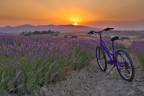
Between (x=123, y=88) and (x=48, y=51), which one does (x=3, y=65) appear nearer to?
(x=48, y=51)

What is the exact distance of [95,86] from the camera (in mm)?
7031

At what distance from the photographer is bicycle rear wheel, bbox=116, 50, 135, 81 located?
285 inches

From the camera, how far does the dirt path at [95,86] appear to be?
6013mm

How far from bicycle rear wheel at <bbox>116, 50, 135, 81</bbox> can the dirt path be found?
165mm

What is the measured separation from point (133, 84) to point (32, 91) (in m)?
2.99

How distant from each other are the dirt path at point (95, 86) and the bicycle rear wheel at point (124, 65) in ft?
0.54

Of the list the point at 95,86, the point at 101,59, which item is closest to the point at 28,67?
the point at 95,86

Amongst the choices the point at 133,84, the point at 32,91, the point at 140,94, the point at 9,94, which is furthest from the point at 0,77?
the point at 133,84

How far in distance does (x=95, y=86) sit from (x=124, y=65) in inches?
40.6

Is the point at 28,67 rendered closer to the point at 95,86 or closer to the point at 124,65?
the point at 95,86

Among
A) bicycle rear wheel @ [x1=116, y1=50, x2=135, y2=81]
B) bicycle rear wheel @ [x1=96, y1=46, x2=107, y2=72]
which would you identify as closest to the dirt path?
bicycle rear wheel @ [x1=116, y1=50, x2=135, y2=81]

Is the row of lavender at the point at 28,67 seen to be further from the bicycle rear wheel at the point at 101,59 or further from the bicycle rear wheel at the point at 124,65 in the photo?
the bicycle rear wheel at the point at 101,59

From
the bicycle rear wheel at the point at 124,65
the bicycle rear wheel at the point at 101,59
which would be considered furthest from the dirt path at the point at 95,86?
the bicycle rear wheel at the point at 101,59

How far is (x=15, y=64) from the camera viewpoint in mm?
5289
